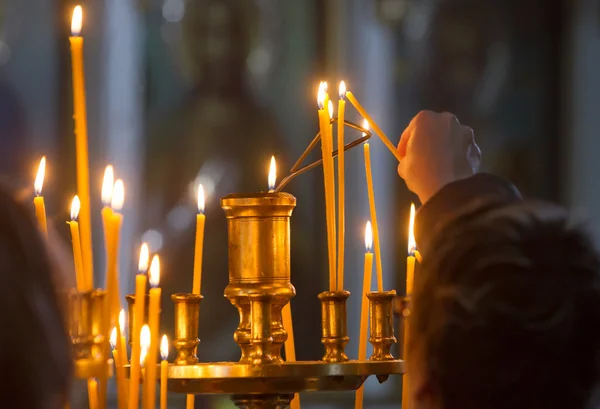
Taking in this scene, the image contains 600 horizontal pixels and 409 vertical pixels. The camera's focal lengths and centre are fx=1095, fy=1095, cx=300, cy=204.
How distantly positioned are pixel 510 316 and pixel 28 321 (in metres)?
0.27

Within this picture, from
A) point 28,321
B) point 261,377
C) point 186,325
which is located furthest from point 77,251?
point 28,321

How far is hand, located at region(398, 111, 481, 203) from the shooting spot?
1.00m

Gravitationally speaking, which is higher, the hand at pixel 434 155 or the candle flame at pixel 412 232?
the hand at pixel 434 155

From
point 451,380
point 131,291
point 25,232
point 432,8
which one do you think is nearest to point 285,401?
point 451,380

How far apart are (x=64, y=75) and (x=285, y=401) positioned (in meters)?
1.76

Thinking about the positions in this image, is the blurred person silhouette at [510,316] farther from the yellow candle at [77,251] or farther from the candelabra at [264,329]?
the yellow candle at [77,251]

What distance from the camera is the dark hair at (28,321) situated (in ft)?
1.67

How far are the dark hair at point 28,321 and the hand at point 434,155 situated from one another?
1.68ft

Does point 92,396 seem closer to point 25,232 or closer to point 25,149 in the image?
point 25,232

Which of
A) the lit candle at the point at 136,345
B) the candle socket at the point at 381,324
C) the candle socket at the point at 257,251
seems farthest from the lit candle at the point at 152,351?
the candle socket at the point at 381,324

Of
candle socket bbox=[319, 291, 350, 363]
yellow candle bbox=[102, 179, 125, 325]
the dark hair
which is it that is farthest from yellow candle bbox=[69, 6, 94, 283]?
the dark hair

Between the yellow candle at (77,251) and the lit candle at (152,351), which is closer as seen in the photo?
the lit candle at (152,351)

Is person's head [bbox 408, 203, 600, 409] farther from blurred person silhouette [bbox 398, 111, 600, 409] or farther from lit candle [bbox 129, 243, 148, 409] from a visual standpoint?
lit candle [bbox 129, 243, 148, 409]

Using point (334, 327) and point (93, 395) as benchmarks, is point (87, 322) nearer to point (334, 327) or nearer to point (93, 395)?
point (93, 395)
